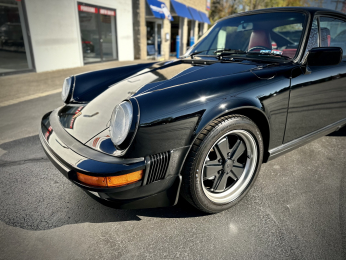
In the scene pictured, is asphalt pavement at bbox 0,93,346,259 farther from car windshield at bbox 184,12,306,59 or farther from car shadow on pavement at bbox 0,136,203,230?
car windshield at bbox 184,12,306,59

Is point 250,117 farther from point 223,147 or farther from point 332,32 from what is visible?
point 332,32

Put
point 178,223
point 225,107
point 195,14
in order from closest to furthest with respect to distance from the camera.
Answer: point 225,107
point 178,223
point 195,14

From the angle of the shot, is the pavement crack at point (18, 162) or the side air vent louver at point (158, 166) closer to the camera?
the side air vent louver at point (158, 166)

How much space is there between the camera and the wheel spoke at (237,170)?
6.22 feet

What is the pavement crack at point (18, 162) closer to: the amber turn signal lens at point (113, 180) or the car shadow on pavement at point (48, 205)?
the car shadow on pavement at point (48, 205)

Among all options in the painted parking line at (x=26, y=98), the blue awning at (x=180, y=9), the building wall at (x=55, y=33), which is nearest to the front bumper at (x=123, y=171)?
the painted parking line at (x=26, y=98)

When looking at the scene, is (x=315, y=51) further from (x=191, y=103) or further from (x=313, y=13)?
(x=191, y=103)

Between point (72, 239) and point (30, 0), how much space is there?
8.46 m

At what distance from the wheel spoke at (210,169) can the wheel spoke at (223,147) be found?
9 centimetres

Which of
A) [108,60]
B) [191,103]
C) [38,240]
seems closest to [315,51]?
[191,103]

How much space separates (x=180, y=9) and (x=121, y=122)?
53.2ft

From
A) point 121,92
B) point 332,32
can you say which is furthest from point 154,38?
point 121,92

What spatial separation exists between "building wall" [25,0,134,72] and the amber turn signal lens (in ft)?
26.7

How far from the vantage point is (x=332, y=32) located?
102 inches
